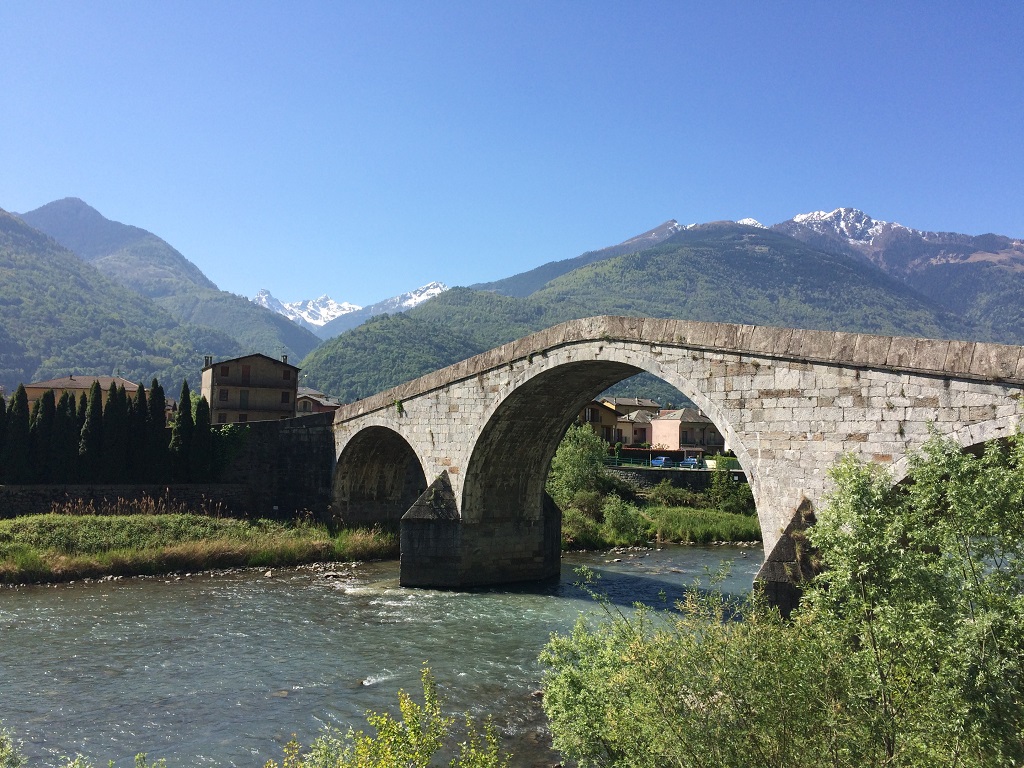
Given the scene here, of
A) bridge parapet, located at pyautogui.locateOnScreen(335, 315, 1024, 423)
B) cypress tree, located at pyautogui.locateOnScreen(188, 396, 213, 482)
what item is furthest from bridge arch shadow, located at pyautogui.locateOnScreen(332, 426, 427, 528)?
bridge parapet, located at pyautogui.locateOnScreen(335, 315, 1024, 423)

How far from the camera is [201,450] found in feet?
105

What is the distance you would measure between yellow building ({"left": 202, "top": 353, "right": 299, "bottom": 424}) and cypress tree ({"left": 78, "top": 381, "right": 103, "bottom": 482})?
921 inches

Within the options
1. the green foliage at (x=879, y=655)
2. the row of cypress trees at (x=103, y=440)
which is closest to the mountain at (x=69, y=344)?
the row of cypress trees at (x=103, y=440)

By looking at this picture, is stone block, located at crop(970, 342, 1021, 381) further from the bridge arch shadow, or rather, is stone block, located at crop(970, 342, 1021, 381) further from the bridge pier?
the bridge arch shadow

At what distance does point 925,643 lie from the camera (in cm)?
553

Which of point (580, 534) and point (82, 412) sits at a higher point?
point (82, 412)

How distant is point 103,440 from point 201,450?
11.9 feet

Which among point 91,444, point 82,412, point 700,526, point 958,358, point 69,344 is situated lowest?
point 700,526

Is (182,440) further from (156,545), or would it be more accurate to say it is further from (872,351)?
(872,351)

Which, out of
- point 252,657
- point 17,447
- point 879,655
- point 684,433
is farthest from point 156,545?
point 684,433

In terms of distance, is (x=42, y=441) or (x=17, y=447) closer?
(x=17, y=447)

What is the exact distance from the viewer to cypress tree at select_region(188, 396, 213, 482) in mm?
31625

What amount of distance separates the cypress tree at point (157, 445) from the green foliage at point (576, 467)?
1685cm

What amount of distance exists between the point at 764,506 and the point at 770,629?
7012 millimetres
